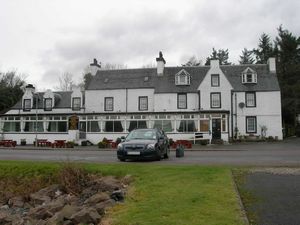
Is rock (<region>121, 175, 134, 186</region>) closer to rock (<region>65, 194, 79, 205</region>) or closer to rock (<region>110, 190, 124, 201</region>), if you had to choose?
rock (<region>65, 194, 79, 205</region>)

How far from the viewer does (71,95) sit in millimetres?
54438

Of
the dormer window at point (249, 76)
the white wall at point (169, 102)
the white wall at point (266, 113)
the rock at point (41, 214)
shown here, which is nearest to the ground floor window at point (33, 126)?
the white wall at point (169, 102)

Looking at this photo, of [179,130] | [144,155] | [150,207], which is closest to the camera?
[150,207]

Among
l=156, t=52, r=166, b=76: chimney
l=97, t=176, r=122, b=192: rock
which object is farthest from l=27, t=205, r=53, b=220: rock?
l=156, t=52, r=166, b=76: chimney

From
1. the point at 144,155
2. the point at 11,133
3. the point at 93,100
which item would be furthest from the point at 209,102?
the point at 144,155

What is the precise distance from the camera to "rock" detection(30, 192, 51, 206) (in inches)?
549

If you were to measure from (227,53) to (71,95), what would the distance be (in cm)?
5288

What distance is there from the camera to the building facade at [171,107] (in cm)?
4431

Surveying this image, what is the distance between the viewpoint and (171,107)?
49.2 m

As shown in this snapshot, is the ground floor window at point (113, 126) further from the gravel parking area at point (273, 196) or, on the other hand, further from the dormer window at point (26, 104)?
the gravel parking area at point (273, 196)

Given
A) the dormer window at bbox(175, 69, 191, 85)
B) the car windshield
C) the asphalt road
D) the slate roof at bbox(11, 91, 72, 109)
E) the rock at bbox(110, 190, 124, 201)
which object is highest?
the dormer window at bbox(175, 69, 191, 85)

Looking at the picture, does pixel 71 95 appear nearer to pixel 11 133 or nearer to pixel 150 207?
pixel 11 133

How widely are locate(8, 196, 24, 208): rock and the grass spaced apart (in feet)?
9.43

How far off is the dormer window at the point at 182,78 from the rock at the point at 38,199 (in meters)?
36.6
